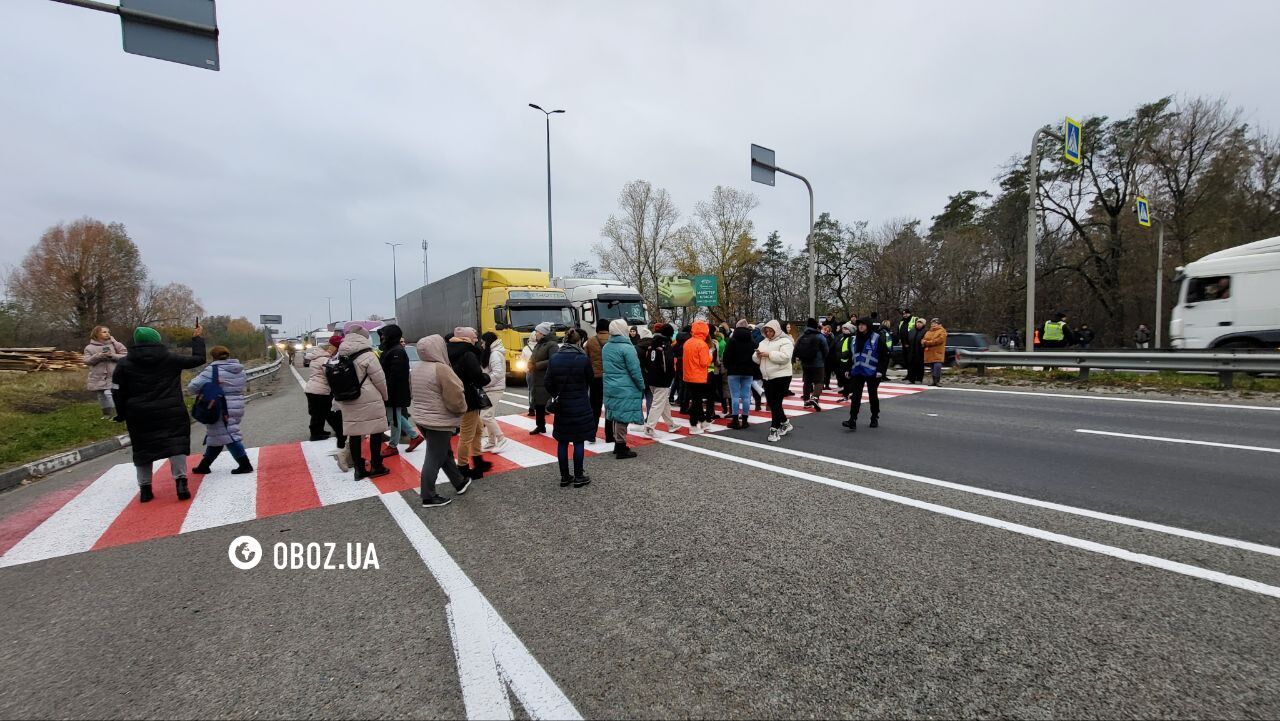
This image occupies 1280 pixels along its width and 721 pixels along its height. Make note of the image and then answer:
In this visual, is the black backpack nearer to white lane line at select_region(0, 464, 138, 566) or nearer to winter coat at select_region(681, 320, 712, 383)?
white lane line at select_region(0, 464, 138, 566)

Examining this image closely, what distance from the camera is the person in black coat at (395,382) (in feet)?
21.6

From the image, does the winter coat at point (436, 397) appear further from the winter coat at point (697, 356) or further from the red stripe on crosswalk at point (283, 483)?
the winter coat at point (697, 356)

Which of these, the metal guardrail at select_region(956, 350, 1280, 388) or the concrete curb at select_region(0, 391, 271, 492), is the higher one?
the metal guardrail at select_region(956, 350, 1280, 388)

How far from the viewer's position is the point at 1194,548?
3564mm

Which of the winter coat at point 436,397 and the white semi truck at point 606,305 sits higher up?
the white semi truck at point 606,305

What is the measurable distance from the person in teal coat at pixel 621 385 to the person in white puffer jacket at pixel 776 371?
88.7 inches

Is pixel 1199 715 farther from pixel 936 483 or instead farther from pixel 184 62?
pixel 184 62

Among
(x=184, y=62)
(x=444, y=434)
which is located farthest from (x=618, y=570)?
(x=184, y=62)

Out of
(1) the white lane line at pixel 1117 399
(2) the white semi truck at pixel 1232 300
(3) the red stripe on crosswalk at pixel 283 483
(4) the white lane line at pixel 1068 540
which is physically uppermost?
(2) the white semi truck at pixel 1232 300

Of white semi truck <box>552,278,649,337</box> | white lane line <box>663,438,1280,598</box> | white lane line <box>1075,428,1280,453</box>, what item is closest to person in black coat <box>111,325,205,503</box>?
white lane line <box>663,438,1280,598</box>

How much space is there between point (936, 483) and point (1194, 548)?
1.93m

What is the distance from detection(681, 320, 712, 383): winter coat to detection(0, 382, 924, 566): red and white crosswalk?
107 centimetres

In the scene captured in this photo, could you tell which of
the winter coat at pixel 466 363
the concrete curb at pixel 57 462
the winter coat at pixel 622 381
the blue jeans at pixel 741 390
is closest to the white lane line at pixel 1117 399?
the blue jeans at pixel 741 390

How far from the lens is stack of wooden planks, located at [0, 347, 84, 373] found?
59.6 ft
